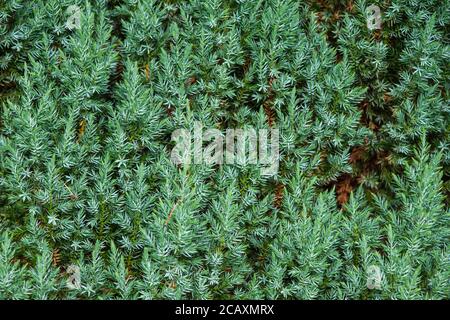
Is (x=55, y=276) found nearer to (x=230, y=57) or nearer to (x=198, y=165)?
(x=198, y=165)

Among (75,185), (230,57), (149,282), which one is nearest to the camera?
(149,282)

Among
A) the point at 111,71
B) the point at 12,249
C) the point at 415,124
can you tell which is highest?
the point at 111,71

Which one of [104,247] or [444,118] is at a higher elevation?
[444,118]

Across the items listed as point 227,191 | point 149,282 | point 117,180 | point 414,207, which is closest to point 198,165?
point 227,191

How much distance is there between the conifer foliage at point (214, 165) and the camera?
6.95 feet

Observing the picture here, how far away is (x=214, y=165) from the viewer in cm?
227

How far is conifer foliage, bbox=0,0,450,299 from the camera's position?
212cm

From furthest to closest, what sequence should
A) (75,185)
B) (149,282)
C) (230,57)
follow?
(230,57) → (75,185) → (149,282)

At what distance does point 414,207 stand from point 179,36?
4.11 feet

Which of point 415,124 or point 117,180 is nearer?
point 117,180

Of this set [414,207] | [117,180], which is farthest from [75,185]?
[414,207]

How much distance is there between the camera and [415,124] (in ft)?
7.86

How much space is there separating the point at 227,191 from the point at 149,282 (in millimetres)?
470

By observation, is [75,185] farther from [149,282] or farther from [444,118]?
[444,118]
